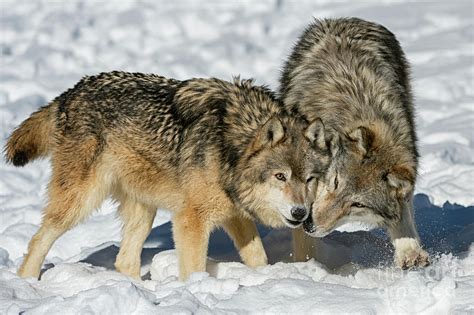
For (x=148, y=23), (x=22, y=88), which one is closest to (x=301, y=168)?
(x=22, y=88)

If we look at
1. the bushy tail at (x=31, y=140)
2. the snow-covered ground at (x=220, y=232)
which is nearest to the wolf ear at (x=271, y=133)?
the snow-covered ground at (x=220, y=232)

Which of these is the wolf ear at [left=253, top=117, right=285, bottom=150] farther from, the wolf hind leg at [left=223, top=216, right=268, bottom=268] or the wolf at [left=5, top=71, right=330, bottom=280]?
the wolf hind leg at [left=223, top=216, right=268, bottom=268]

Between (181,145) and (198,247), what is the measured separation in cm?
71

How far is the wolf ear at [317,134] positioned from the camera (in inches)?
217

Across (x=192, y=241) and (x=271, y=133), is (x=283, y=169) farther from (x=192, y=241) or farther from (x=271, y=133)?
(x=192, y=241)

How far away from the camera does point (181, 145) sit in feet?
19.6

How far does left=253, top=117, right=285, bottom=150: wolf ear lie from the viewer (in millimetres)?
5570

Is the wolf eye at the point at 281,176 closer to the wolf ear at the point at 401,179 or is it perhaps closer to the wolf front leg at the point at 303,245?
the wolf ear at the point at 401,179

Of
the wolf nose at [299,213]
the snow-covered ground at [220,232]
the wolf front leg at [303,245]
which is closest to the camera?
the snow-covered ground at [220,232]

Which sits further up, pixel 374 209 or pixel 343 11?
pixel 343 11

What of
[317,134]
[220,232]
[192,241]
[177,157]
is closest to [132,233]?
[177,157]

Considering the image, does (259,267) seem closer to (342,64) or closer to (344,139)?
(344,139)

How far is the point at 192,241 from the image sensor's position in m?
5.71

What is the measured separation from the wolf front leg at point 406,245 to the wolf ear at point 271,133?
3.01 ft
